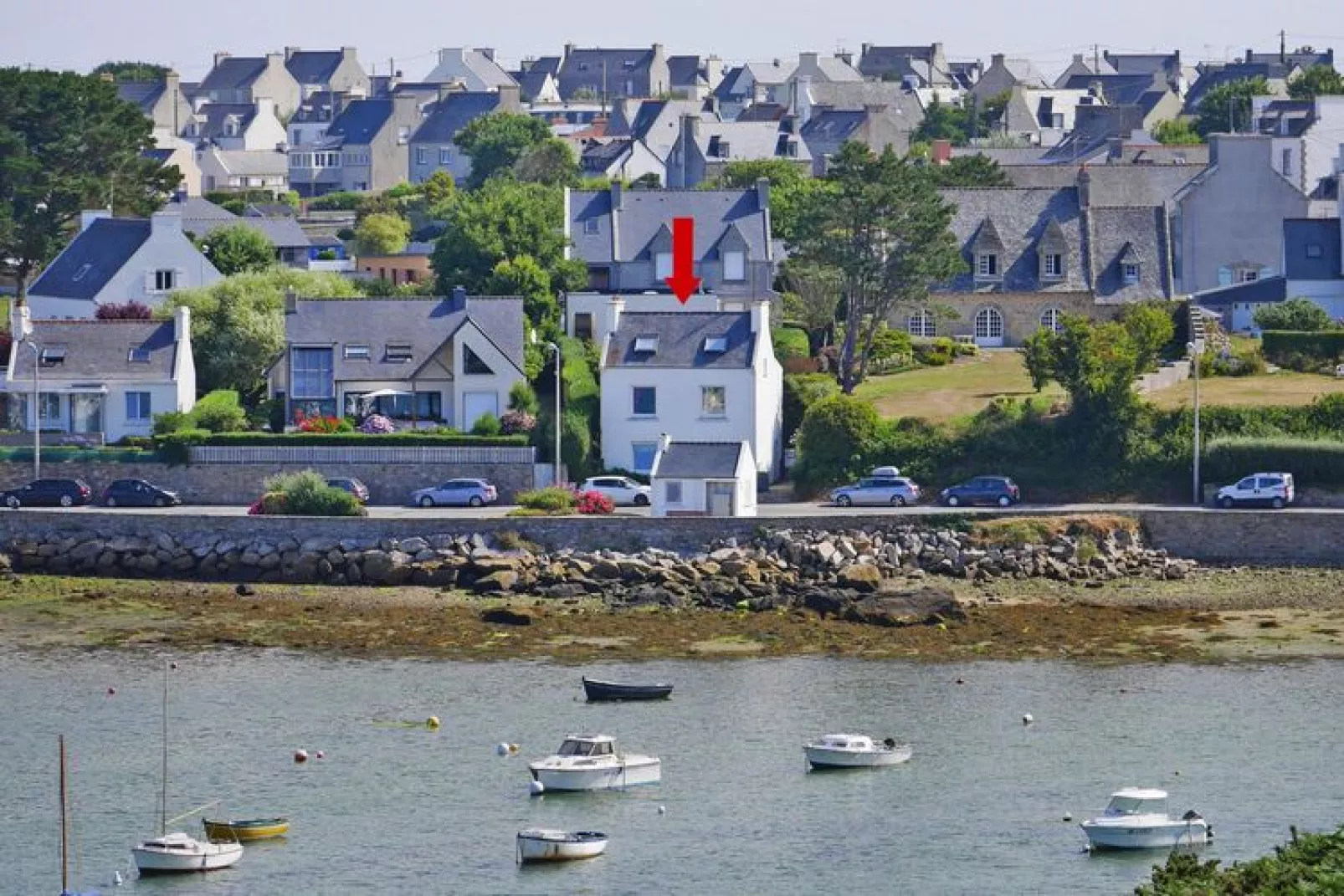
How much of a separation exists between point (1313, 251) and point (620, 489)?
94.5 ft

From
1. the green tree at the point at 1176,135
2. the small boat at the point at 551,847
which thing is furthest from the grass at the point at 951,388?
the green tree at the point at 1176,135

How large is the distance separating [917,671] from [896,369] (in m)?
27.1

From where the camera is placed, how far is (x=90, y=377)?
3061 inches

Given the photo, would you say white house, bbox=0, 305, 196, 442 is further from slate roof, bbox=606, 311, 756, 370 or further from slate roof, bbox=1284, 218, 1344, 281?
slate roof, bbox=1284, 218, 1344, 281

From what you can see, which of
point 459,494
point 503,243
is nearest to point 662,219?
point 503,243

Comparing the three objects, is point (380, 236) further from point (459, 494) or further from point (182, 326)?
point (459, 494)

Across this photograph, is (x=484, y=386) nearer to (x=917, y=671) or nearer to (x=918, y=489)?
(x=918, y=489)

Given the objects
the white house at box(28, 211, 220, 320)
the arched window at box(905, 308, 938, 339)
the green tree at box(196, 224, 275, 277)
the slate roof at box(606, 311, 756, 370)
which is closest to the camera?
the slate roof at box(606, 311, 756, 370)

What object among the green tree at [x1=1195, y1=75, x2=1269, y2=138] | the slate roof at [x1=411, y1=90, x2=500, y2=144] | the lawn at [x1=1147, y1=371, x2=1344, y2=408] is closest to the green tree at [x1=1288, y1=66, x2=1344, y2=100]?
the green tree at [x1=1195, y1=75, x2=1269, y2=138]

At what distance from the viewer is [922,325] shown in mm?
89125

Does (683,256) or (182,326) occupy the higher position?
(683,256)

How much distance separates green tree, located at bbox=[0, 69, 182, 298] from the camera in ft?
345

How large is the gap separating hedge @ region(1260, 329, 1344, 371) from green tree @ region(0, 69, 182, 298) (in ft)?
146

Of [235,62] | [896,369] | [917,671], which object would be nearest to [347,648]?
[917,671]
